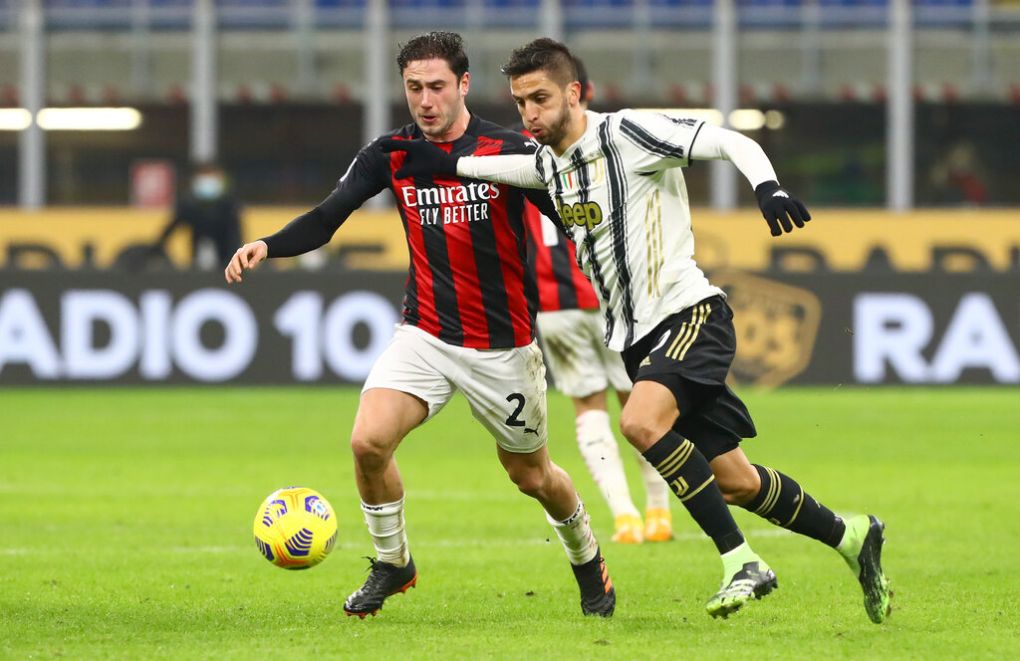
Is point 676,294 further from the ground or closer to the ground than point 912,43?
closer to the ground

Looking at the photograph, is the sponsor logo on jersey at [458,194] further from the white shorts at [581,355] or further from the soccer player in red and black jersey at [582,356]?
the white shorts at [581,355]

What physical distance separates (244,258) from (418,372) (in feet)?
2.47

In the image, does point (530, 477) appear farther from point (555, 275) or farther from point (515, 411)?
point (555, 275)

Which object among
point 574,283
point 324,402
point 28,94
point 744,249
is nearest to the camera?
point 574,283

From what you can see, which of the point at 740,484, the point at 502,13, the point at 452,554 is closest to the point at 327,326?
the point at 452,554

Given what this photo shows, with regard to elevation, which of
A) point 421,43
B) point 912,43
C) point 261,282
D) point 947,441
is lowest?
point 947,441

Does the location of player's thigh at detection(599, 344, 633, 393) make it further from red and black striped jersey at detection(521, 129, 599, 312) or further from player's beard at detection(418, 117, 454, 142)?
player's beard at detection(418, 117, 454, 142)

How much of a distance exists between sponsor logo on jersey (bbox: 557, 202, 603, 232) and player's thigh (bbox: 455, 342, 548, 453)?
0.58 metres

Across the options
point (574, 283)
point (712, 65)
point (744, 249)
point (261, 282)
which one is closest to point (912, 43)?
point (712, 65)

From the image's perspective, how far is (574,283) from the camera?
919 cm

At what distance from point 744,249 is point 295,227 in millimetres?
14242

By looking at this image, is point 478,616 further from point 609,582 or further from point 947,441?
point 947,441

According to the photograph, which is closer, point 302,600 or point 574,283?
point 302,600

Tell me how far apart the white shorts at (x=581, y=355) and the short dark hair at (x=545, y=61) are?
3.01 m
